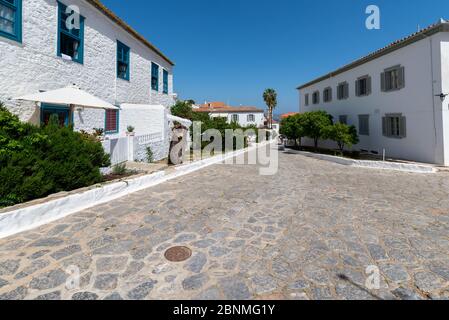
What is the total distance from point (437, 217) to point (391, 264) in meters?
3.18

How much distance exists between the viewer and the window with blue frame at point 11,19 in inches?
288

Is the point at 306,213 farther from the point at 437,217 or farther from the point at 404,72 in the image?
the point at 404,72

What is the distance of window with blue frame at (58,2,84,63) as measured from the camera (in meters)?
9.39

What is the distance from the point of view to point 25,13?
7965 mm

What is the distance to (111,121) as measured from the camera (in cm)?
1266

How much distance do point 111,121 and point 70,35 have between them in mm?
4217

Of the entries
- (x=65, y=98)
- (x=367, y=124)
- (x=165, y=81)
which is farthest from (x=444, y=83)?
(x=165, y=81)

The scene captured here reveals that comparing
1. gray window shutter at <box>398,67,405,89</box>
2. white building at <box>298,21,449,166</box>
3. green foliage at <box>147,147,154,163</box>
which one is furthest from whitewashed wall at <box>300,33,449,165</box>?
green foliage at <box>147,147,154,163</box>

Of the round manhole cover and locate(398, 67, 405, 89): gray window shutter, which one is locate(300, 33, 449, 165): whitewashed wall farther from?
the round manhole cover

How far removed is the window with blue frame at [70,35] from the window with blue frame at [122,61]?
285 centimetres

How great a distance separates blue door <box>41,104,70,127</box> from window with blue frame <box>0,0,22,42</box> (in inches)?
91.4

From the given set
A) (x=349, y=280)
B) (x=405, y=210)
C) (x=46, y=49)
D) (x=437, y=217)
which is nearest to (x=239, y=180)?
(x=405, y=210)

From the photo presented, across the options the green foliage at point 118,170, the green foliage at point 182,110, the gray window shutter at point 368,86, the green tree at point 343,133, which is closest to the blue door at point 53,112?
the green foliage at point 118,170

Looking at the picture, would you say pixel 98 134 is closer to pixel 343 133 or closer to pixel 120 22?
pixel 120 22
